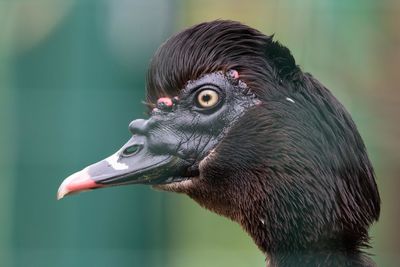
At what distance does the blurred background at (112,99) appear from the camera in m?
3.39

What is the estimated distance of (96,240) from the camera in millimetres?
3449

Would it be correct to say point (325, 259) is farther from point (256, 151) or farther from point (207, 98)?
point (207, 98)

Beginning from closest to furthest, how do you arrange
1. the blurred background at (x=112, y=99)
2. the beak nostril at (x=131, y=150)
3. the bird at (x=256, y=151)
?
1. the bird at (x=256, y=151)
2. the beak nostril at (x=131, y=150)
3. the blurred background at (x=112, y=99)

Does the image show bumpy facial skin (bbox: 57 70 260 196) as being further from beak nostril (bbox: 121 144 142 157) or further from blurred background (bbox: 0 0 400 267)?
blurred background (bbox: 0 0 400 267)

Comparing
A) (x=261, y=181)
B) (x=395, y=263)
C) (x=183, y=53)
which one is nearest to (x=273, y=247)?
(x=261, y=181)

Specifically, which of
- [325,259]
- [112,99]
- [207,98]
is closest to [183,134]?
[207,98]

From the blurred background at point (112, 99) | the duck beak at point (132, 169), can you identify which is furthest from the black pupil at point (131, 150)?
the blurred background at point (112, 99)

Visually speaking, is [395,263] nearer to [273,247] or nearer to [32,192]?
[273,247]

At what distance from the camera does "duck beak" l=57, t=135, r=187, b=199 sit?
2.73 m

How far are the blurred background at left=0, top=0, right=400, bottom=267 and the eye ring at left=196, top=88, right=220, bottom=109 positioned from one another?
62 cm

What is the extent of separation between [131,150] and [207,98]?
21 centimetres

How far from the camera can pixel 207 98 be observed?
9.05 feet

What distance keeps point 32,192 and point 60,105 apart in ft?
0.91

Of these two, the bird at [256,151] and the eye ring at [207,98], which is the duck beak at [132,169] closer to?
the bird at [256,151]
